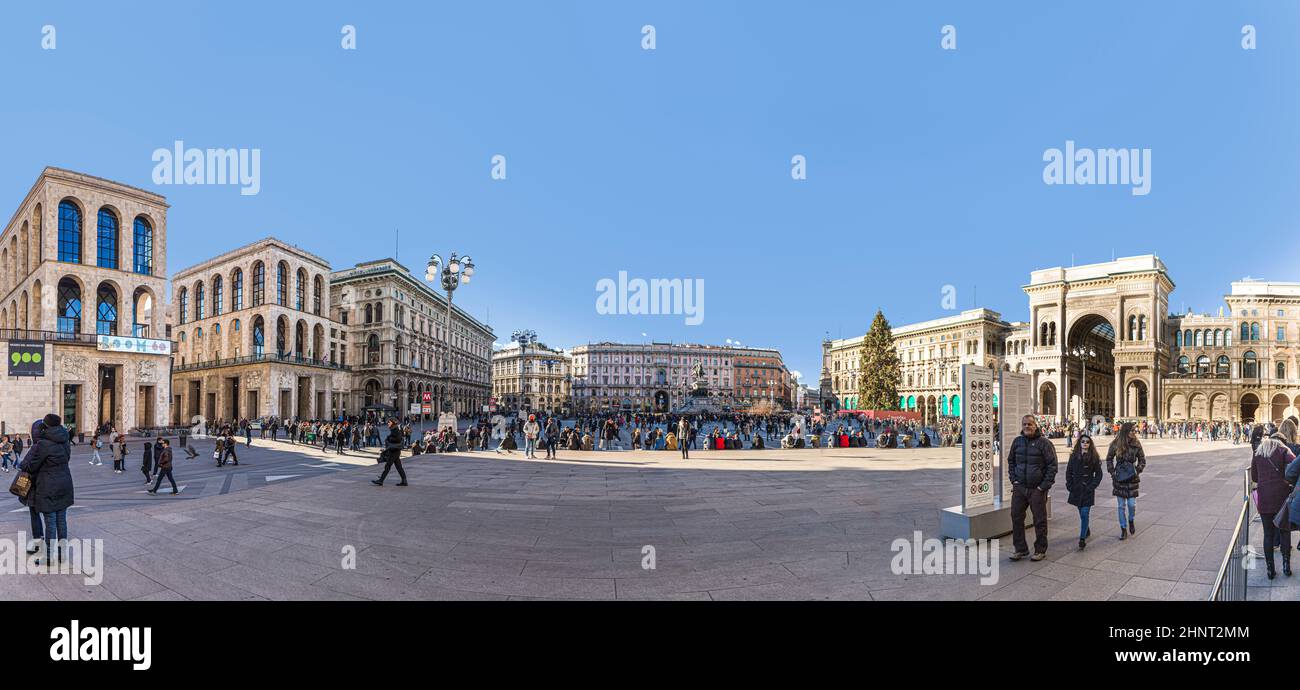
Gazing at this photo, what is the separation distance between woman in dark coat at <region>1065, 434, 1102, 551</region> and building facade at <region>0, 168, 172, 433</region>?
148 feet

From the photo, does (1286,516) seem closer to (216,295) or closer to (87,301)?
(87,301)

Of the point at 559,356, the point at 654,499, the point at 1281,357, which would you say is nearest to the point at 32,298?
the point at 654,499

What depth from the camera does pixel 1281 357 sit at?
60.5 m

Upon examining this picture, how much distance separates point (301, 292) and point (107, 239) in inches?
622

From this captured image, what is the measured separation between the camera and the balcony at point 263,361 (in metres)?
47.0

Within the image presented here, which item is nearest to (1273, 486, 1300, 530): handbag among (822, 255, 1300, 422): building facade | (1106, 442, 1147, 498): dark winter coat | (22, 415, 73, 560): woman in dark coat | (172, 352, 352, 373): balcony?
(1106, 442, 1147, 498): dark winter coat

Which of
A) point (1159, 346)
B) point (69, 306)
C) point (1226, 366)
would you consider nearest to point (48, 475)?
point (69, 306)

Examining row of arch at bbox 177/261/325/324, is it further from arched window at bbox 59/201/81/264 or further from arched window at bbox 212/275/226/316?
arched window at bbox 59/201/81/264

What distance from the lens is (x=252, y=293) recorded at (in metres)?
48.9

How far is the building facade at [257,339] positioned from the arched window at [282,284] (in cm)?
6

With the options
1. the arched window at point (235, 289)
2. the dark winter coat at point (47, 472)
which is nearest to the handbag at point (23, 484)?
the dark winter coat at point (47, 472)

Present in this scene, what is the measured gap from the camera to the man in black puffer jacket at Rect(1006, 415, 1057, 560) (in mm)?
6148

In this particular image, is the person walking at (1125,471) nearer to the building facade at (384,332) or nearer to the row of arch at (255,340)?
the row of arch at (255,340)
